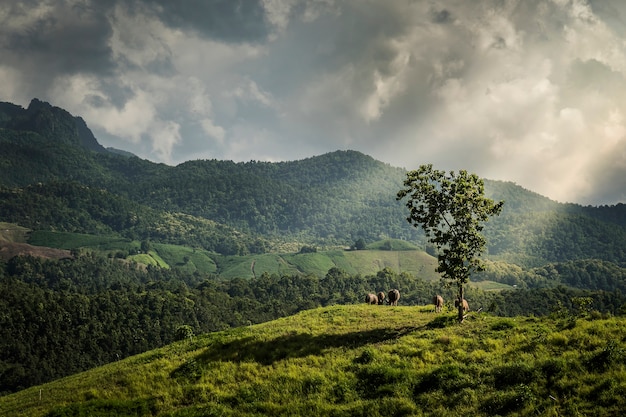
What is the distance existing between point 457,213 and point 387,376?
19468mm

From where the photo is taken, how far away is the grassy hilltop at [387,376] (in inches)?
757

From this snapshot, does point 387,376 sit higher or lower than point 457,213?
lower

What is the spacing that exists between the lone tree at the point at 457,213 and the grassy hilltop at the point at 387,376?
16.4 feet

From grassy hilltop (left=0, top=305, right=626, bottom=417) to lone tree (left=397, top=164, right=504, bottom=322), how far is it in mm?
4988

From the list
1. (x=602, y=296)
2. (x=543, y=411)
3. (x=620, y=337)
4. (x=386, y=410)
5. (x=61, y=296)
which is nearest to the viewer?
(x=543, y=411)

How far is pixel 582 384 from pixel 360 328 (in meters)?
21.6

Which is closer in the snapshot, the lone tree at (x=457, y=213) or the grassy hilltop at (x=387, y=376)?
the grassy hilltop at (x=387, y=376)

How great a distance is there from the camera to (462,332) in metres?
32.1

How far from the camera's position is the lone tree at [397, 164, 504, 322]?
37531mm

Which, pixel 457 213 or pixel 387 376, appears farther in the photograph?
pixel 457 213

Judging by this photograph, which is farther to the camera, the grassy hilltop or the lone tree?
the lone tree

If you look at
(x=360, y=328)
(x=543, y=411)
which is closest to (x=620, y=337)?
(x=543, y=411)

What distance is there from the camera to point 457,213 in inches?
1512

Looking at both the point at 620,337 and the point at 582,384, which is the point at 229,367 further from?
the point at 620,337
